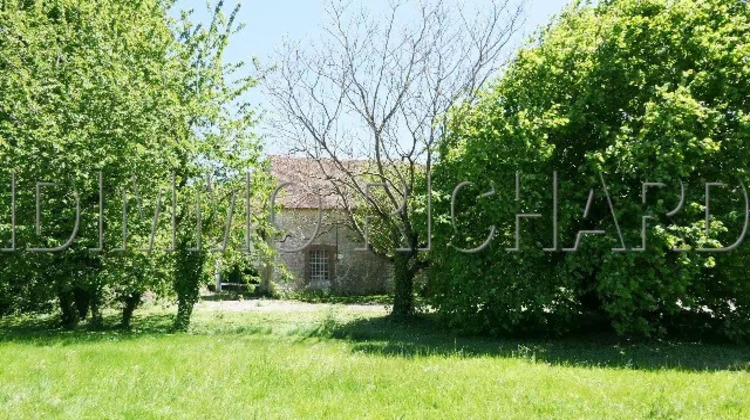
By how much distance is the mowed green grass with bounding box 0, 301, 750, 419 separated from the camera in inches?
242

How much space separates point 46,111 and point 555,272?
12.0 metres

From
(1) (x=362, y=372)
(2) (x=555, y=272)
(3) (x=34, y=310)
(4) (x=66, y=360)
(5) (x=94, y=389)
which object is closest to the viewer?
(5) (x=94, y=389)

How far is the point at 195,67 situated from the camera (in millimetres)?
15047

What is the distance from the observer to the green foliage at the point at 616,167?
1103 centimetres

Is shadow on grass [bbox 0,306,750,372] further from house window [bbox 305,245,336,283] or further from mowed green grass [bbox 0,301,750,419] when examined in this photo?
house window [bbox 305,245,336,283]

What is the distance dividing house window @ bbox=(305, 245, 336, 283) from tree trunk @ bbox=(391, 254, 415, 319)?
12.7 metres

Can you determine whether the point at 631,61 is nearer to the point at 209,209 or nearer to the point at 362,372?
the point at 362,372

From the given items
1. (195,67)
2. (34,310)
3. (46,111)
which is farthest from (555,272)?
(34,310)

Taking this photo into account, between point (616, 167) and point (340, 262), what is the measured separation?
19.1 metres

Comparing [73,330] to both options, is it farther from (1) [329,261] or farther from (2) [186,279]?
(1) [329,261]

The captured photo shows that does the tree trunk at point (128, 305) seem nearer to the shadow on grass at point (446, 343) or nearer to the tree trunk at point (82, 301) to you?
the shadow on grass at point (446, 343)

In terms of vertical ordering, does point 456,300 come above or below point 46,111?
below

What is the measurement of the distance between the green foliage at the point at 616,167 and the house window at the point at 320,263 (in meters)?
16.1

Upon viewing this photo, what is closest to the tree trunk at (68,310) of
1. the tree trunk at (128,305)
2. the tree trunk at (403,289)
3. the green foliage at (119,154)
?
the green foliage at (119,154)
